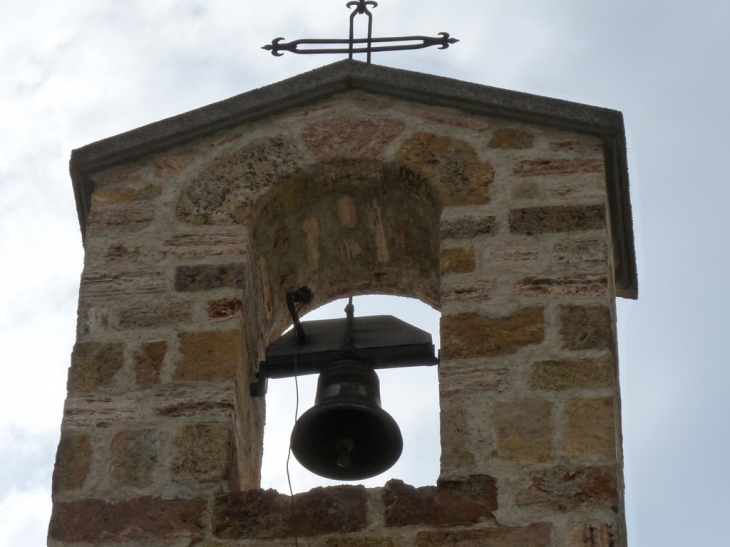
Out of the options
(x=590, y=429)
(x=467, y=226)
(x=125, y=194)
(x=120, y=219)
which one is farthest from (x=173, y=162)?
(x=590, y=429)

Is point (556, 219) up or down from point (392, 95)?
down

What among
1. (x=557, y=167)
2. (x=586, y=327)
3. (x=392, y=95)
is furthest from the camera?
(x=392, y=95)

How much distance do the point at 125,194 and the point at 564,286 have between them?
1513 millimetres

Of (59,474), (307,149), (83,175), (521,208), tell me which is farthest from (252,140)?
(59,474)

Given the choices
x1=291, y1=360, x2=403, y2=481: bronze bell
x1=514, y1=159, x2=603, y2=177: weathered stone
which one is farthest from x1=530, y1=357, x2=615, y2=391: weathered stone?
x1=514, y1=159, x2=603, y2=177: weathered stone

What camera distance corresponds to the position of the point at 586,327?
5551 millimetres

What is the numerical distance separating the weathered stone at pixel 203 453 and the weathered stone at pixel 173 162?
1.13 meters

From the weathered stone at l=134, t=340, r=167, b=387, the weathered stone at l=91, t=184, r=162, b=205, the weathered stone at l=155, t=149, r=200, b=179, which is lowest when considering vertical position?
the weathered stone at l=134, t=340, r=167, b=387

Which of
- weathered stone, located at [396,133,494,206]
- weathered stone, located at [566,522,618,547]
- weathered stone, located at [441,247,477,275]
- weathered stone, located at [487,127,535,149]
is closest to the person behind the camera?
weathered stone, located at [566,522,618,547]

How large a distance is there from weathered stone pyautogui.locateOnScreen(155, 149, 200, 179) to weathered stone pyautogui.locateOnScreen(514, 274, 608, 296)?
4.17ft

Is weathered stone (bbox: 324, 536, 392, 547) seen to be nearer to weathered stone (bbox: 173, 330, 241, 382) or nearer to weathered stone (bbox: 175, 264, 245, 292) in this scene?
weathered stone (bbox: 173, 330, 241, 382)

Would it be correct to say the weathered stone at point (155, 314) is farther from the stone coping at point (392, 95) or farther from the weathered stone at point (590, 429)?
the weathered stone at point (590, 429)

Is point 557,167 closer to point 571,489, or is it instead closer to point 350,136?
point 350,136

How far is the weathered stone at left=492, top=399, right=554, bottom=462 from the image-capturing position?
206 inches
